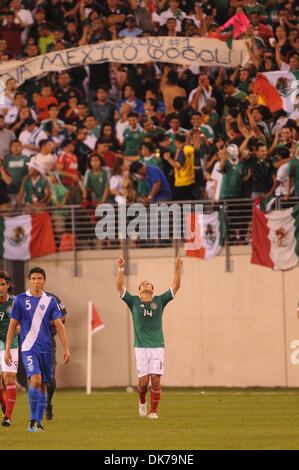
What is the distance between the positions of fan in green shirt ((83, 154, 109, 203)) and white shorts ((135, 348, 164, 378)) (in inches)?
310

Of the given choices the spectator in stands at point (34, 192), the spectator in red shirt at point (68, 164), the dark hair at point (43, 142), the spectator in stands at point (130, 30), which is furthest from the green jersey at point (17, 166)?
the spectator in stands at point (130, 30)

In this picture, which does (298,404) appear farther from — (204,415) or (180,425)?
(180,425)

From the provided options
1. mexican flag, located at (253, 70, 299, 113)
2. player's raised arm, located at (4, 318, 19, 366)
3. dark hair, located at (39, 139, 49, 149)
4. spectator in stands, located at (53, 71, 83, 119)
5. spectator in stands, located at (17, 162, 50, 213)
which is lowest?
player's raised arm, located at (4, 318, 19, 366)

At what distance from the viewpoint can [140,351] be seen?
16125 millimetres

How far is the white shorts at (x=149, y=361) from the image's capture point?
52.5 ft

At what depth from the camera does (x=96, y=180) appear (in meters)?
23.6

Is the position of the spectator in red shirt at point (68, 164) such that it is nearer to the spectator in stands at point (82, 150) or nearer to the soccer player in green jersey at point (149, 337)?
the spectator in stands at point (82, 150)

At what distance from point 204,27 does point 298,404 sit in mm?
9668

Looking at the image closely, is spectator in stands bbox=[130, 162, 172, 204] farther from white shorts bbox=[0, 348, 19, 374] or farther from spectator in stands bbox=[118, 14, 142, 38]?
white shorts bbox=[0, 348, 19, 374]

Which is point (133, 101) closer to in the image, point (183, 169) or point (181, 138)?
point (181, 138)

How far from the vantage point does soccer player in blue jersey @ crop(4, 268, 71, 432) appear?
13.6 meters

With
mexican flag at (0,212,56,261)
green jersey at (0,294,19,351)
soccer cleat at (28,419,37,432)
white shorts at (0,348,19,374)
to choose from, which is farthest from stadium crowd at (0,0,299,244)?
soccer cleat at (28,419,37,432)

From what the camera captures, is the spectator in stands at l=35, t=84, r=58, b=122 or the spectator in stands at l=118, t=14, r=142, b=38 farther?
the spectator in stands at l=118, t=14, r=142, b=38

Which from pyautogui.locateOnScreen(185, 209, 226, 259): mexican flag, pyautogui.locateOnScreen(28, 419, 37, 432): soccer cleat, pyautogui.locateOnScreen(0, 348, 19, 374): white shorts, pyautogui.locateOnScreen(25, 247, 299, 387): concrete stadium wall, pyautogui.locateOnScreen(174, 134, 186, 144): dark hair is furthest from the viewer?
pyautogui.locateOnScreen(185, 209, 226, 259): mexican flag
